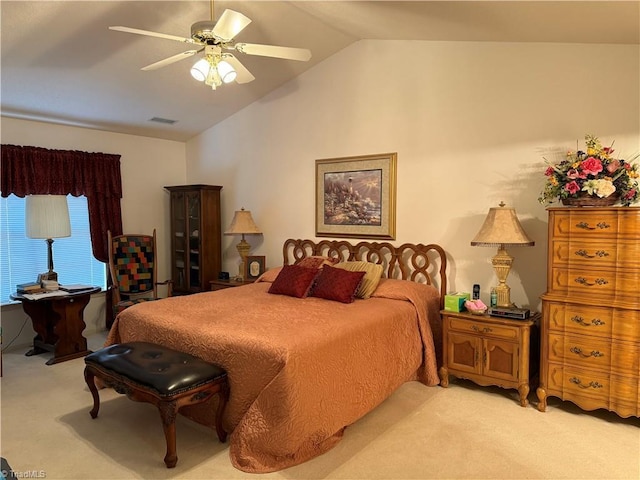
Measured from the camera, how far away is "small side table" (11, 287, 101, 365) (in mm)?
4312

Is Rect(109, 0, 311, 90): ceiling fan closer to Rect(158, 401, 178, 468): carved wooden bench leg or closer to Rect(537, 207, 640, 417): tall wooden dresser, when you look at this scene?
Rect(158, 401, 178, 468): carved wooden bench leg

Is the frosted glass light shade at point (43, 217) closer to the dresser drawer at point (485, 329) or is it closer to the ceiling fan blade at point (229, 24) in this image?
the ceiling fan blade at point (229, 24)

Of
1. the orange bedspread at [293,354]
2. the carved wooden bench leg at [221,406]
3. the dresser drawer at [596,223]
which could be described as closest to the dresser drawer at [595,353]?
the dresser drawer at [596,223]

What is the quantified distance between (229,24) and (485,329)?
9.22 ft

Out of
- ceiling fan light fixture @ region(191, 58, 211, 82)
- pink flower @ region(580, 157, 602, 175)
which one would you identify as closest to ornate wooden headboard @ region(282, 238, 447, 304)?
pink flower @ region(580, 157, 602, 175)

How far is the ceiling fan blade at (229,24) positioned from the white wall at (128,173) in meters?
3.32

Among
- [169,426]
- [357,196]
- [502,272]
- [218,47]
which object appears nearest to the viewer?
[169,426]

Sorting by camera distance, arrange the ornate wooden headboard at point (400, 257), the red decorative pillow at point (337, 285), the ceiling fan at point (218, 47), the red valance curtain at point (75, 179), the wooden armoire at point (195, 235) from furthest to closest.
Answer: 1. the wooden armoire at point (195, 235)
2. the red valance curtain at point (75, 179)
3. the ornate wooden headboard at point (400, 257)
4. the red decorative pillow at point (337, 285)
5. the ceiling fan at point (218, 47)

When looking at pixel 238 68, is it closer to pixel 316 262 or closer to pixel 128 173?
pixel 316 262

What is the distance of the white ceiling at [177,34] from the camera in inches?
120

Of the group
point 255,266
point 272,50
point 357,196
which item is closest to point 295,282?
point 357,196

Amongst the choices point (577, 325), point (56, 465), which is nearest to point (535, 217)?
point (577, 325)

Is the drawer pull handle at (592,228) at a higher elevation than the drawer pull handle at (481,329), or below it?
higher

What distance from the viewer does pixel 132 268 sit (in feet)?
17.4
